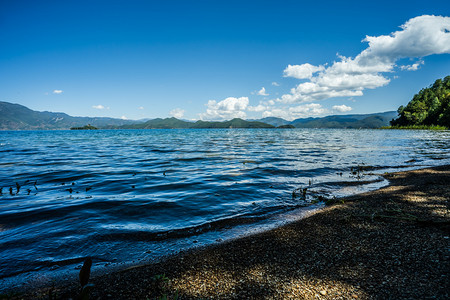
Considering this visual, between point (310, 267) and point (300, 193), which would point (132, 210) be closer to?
point (310, 267)

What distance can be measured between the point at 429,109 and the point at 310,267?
18113cm

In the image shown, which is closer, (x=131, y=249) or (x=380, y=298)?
(x=380, y=298)

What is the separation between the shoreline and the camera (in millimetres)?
3682

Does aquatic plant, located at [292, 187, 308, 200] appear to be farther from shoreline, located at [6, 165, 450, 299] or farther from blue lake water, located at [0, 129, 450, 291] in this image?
shoreline, located at [6, 165, 450, 299]

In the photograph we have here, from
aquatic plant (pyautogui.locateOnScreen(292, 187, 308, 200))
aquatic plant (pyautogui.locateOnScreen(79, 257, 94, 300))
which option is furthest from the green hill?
aquatic plant (pyautogui.locateOnScreen(79, 257, 94, 300))

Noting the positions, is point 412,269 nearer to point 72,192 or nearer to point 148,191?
point 148,191

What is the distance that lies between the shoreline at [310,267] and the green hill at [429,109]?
153951 millimetres

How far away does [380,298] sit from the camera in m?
3.38

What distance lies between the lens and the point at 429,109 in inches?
5340

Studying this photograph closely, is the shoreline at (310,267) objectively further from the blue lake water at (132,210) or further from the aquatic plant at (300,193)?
the aquatic plant at (300,193)

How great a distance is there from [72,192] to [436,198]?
54.0ft

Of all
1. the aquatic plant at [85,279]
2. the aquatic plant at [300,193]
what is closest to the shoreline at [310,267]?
the aquatic plant at [85,279]

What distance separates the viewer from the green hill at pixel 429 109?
121119mm

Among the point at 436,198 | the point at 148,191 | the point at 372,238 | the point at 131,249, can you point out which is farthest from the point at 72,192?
the point at 436,198
